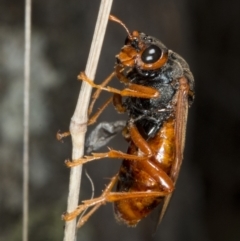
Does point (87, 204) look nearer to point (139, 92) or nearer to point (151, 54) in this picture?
point (139, 92)

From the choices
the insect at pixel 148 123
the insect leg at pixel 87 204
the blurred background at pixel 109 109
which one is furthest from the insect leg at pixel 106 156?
the blurred background at pixel 109 109

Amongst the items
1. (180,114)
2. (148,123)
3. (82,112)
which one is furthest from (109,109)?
(82,112)

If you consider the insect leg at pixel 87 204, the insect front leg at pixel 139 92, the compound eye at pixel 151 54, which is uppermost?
the compound eye at pixel 151 54

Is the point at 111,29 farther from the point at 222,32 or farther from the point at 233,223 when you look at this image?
the point at 233,223

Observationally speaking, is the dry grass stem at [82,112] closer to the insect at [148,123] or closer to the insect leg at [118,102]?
the insect at [148,123]

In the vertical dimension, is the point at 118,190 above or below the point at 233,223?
above

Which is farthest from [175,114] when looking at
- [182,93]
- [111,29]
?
[111,29]

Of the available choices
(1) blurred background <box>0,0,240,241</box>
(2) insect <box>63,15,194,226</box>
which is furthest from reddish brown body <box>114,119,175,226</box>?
(1) blurred background <box>0,0,240,241</box>
